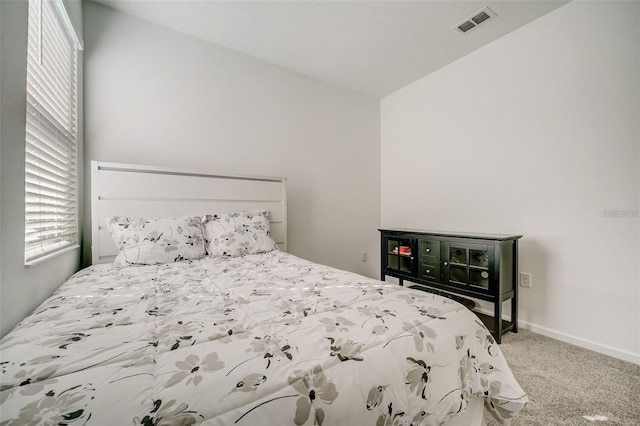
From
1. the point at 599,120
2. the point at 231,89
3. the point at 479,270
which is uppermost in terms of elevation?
the point at 231,89

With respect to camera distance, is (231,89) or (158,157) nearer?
(158,157)

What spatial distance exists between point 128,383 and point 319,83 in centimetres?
333

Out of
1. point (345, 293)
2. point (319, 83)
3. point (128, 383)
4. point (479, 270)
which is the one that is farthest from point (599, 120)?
point (128, 383)

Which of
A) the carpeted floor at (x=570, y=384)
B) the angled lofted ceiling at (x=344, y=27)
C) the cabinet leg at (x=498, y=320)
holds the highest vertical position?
the angled lofted ceiling at (x=344, y=27)

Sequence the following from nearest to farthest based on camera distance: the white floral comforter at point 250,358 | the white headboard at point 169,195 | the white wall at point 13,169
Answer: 1. the white floral comforter at point 250,358
2. the white wall at point 13,169
3. the white headboard at point 169,195

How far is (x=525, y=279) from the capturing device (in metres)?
2.31

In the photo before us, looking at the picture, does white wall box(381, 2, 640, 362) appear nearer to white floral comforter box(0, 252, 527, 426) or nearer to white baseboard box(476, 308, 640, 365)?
white baseboard box(476, 308, 640, 365)

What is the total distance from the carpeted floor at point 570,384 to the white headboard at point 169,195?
6.83 ft

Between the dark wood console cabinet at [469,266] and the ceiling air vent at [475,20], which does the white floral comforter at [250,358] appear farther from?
the ceiling air vent at [475,20]

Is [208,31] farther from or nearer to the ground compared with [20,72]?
farther from the ground

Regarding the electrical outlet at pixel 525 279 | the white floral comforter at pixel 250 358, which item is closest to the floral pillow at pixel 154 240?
the white floral comforter at pixel 250 358

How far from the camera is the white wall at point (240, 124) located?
86.3 inches

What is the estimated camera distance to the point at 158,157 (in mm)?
2350

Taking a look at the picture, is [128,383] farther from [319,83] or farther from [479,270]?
[319,83]
